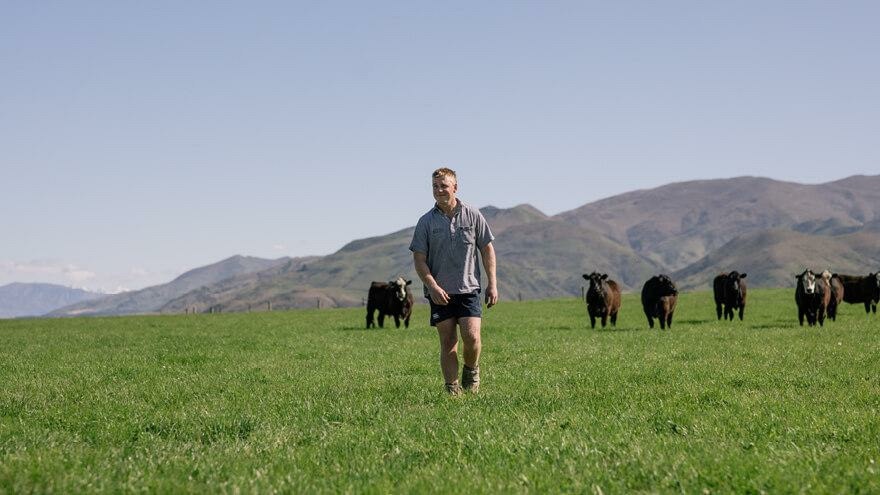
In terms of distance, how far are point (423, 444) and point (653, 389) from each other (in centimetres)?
528

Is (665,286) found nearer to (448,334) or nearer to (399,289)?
(399,289)

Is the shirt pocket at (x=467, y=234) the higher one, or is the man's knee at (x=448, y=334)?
the shirt pocket at (x=467, y=234)

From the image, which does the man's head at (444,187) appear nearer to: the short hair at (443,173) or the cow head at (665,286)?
the short hair at (443,173)

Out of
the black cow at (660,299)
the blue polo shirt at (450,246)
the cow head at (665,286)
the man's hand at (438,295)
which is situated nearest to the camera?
the man's hand at (438,295)

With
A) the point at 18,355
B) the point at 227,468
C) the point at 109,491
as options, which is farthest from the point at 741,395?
the point at 18,355

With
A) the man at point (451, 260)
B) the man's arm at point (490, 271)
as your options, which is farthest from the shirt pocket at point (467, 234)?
the man's arm at point (490, 271)

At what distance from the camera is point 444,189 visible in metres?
12.0

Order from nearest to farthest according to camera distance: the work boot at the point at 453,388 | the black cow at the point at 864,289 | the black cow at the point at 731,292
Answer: the work boot at the point at 453,388, the black cow at the point at 731,292, the black cow at the point at 864,289

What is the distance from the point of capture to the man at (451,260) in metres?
12.1

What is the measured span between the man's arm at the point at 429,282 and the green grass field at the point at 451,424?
1.43 meters

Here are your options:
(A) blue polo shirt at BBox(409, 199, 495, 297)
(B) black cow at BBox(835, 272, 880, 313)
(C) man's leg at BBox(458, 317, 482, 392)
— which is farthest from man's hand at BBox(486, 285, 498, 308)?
(B) black cow at BBox(835, 272, 880, 313)

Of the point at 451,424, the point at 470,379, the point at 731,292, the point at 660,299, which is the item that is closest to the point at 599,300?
the point at 660,299

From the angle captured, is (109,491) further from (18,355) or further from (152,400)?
(18,355)

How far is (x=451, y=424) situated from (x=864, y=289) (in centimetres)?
4256
